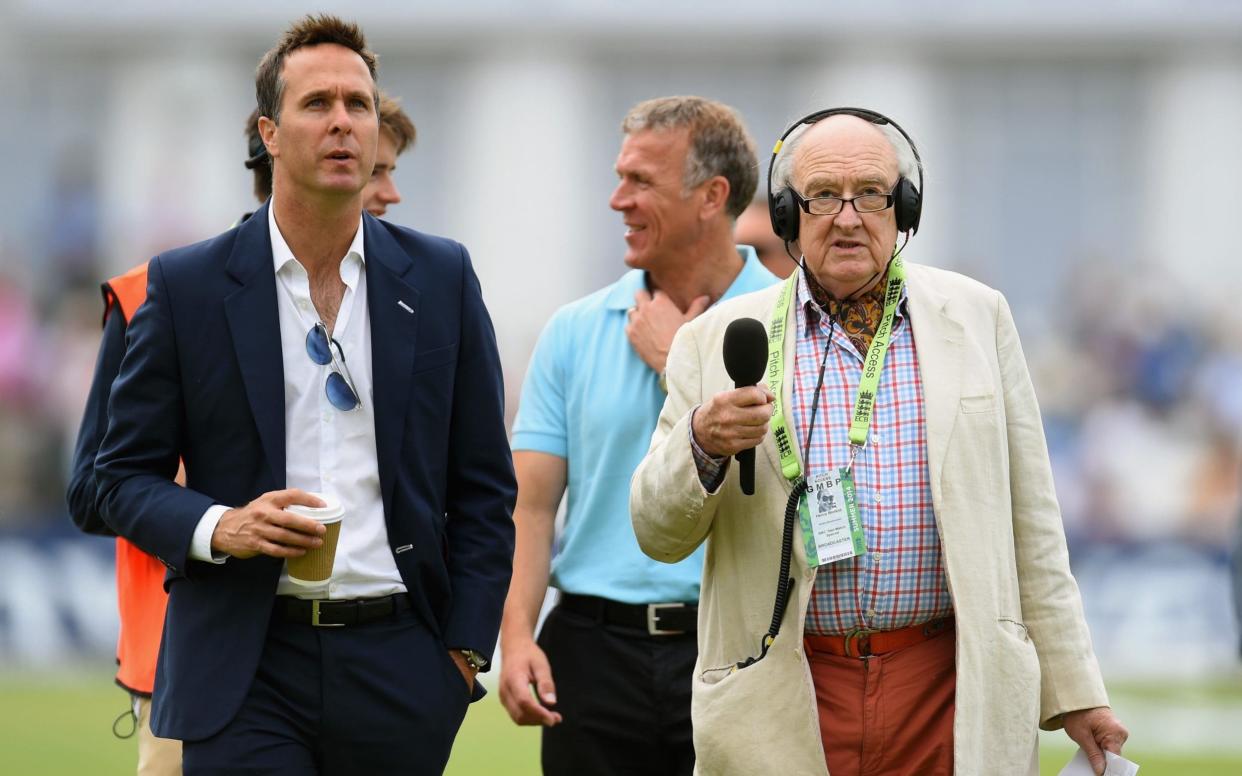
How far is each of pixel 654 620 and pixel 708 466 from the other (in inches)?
61.5

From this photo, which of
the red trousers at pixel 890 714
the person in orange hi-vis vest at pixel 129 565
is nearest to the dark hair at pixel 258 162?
the person in orange hi-vis vest at pixel 129 565

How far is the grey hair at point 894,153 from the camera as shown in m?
4.84

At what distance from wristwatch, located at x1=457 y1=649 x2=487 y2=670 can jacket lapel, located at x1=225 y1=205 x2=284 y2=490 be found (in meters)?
0.65

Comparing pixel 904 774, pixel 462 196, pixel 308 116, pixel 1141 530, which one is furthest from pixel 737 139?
pixel 462 196

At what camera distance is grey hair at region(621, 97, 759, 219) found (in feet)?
21.0

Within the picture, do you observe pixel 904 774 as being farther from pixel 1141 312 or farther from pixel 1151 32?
pixel 1151 32

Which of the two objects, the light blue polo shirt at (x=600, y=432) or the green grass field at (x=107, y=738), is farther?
the green grass field at (x=107, y=738)

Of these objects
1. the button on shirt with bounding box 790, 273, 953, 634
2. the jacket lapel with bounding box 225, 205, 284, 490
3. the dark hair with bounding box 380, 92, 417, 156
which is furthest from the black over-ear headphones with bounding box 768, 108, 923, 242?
the dark hair with bounding box 380, 92, 417, 156

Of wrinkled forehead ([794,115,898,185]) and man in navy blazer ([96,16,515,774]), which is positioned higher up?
wrinkled forehead ([794,115,898,185])

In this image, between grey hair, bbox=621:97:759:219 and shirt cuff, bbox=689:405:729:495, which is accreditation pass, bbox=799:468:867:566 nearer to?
shirt cuff, bbox=689:405:729:495

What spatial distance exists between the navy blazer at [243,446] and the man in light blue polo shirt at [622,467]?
3.43ft

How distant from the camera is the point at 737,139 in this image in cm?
650

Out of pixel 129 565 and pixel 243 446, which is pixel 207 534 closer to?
pixel 243 446

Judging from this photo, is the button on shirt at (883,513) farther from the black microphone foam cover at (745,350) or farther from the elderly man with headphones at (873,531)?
the black microphone foam cover at (745,350)
